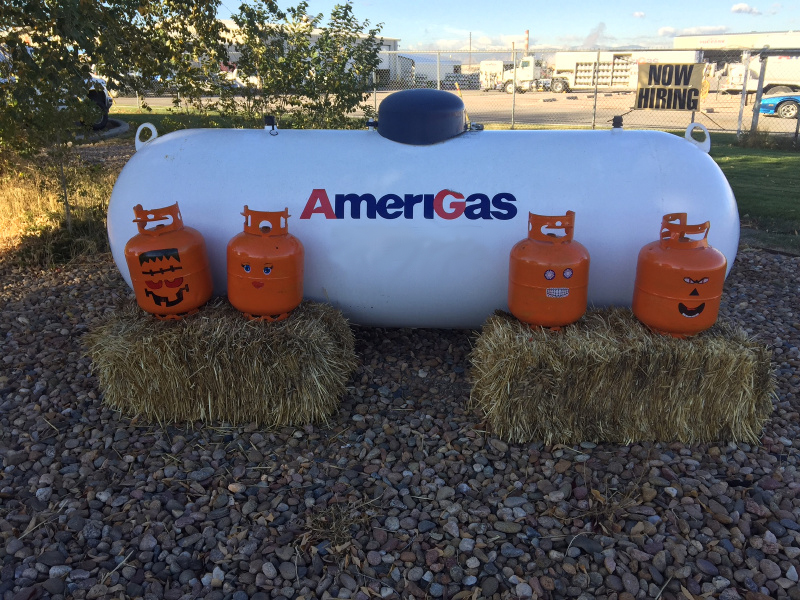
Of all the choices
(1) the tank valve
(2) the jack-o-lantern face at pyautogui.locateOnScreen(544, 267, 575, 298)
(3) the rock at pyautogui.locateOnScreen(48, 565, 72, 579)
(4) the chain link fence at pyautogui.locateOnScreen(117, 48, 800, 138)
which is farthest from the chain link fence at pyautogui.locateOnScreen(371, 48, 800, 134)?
(3) the rock at pyautogui.locateOnScreen(48, 565, 72, 579)

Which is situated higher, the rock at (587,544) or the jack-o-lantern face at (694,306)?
the jack-o-lantern face at (694,306)

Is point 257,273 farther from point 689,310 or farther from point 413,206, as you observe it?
point 689,310

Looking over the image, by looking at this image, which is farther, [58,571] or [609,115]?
[609,115]

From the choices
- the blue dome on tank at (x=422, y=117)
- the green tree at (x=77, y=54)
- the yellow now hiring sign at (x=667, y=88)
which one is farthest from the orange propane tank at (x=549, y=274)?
the yellow now hiring sign at (x=667, y=88)

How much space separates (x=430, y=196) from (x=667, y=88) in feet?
31.9

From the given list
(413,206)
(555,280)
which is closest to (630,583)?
(555,280)

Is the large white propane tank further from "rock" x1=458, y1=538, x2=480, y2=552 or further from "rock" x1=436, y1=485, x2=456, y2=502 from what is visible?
"rock" x1=458, y1=538, x2=480, y2=552

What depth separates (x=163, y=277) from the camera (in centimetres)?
334

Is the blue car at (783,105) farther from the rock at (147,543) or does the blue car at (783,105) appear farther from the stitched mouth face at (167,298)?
the rock at (147,543)

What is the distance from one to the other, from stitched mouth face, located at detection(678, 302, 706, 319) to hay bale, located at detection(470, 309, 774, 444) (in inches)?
5.9

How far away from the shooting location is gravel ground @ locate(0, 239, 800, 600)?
2381mm

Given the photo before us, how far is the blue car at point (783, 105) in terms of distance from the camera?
15733 millimetres

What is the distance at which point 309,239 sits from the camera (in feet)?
12.0

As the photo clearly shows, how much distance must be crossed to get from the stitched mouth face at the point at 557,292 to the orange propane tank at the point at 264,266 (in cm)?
140
